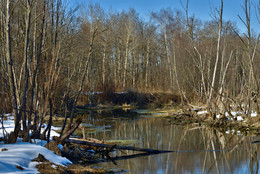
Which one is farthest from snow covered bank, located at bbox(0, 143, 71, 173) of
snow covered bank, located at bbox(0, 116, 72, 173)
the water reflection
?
the water reflection

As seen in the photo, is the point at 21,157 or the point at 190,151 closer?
the point at 21,157

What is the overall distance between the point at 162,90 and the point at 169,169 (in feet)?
75.2

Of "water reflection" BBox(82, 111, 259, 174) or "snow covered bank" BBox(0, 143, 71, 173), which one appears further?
"water reflection" BBox(82, 111, 259, 174)

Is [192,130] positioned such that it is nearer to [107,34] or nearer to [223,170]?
[223,170]

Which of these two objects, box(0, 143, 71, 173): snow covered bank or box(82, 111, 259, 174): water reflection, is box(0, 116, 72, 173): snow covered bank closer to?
box(0, 143, 71, 173): snow covered bank

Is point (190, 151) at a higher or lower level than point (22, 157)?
lower

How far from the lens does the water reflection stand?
7.60 metres

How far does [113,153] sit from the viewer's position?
912cm

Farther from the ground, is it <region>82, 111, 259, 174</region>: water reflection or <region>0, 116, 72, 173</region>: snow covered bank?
<region>0, 116, 72, 173</region>: snow covered bank

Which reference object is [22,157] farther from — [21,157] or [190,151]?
[190,151]

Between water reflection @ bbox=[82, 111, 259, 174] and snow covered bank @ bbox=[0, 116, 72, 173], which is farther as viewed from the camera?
water reflection @ bbox=[82, 111, 259, 174]

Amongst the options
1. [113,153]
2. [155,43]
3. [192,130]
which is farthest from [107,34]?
[113,153]

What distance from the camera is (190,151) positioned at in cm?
964

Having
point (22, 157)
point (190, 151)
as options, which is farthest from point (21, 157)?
point (190, 151)
